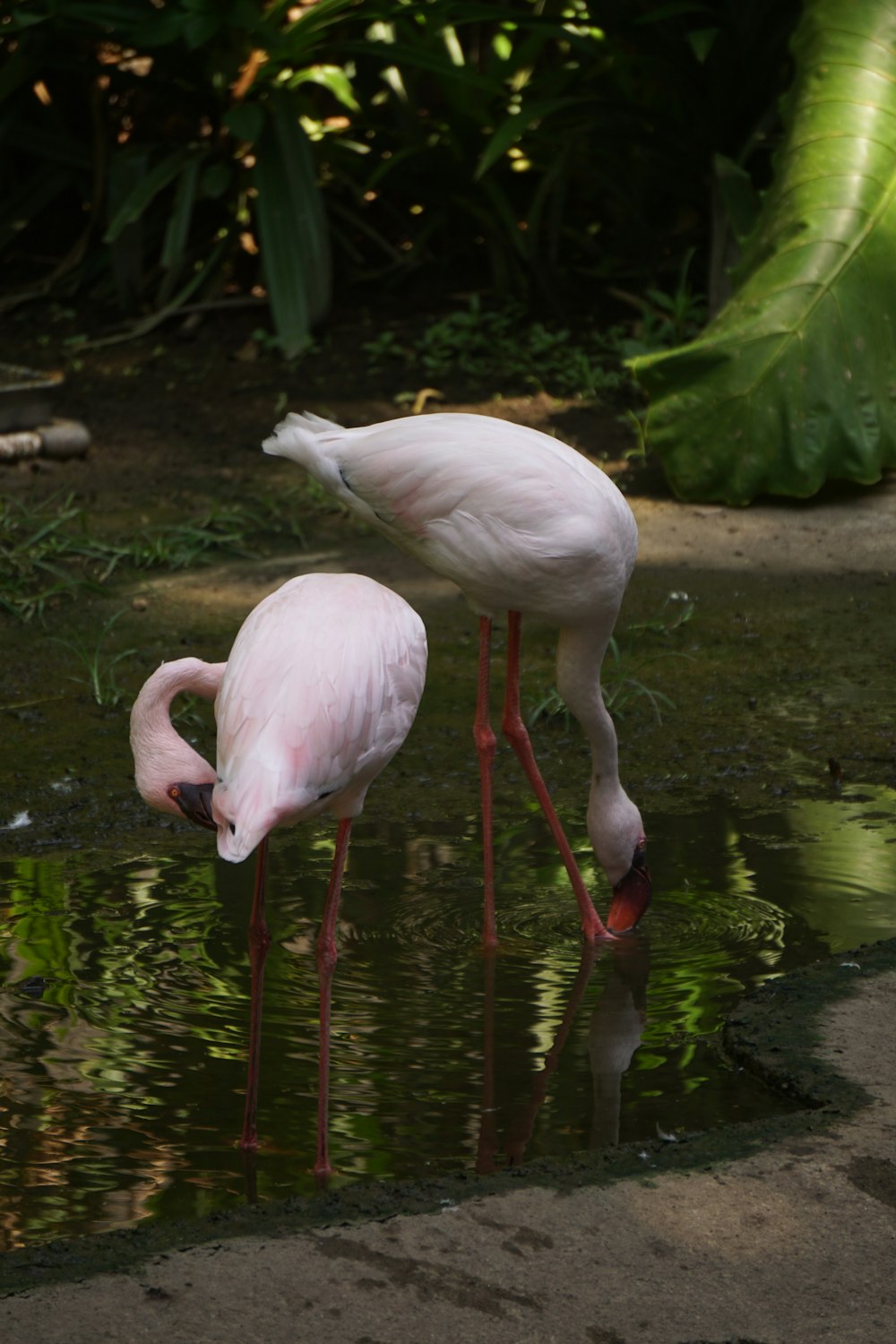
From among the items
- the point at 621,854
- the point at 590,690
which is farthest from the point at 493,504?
the point at 621,854

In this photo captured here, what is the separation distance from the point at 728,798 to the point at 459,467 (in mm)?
1121

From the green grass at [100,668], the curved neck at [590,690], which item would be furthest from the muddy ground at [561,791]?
the curved neck at [590,690]

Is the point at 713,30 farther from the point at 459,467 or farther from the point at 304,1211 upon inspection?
the point at 304,1211

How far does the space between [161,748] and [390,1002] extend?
67 centimetres

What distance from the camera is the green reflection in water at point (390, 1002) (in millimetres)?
2572

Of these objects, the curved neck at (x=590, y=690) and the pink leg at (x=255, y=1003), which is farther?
the curved neck at (x=590, y=690)

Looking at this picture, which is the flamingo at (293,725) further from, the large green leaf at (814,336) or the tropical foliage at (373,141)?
the tropical foliage at (373,141)

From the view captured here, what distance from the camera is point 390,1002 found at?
10.1 ft

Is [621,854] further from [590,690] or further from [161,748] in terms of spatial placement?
[161,748]

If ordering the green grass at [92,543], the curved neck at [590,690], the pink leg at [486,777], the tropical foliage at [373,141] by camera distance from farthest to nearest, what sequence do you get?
the tropical foliage at [373,141]
the green grass at [92,543]
the curved neck at [590,690]
the pink leg at [486,777]

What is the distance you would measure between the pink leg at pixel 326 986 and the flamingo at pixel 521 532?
2.04 feet

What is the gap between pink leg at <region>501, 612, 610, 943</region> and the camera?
347 cm

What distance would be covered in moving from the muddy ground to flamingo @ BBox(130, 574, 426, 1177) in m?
0.44

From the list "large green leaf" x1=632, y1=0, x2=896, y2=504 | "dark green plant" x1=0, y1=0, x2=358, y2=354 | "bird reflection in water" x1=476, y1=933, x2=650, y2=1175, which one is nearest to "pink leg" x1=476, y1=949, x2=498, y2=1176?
"bird reflection in water" x1=476, y1=933, x2=650, y2=1175
